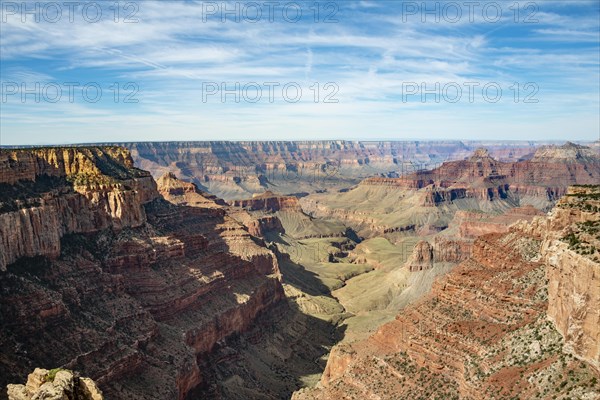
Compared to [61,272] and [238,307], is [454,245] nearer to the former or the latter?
[238,307]

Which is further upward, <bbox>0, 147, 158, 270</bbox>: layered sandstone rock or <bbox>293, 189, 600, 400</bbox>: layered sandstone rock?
<bbox>0, 147, 158, 270</bbox>: layered sandstone rock

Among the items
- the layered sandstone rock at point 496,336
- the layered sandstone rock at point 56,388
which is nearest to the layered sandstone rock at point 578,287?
the layered sandstone rock at point 496,336

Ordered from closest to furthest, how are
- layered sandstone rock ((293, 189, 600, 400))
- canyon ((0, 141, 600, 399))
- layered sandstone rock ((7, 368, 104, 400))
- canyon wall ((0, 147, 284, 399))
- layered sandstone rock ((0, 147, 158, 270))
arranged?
layered sandstone rock ((7, 368, 104, 400)) < layered sandstone rock ((293, 189, 600, 400)) < canyon ((0, 141, 600, 399)) < canyon wall ((0, 147, 284, 399)) < layered sandstone rock ((0, 147, 158, 270))

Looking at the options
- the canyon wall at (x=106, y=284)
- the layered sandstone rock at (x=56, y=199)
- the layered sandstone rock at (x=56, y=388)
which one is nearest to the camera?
the layered sandstone rock at (x=56, y=388)

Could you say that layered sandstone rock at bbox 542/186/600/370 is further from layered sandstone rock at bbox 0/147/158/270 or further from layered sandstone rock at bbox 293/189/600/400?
layered sandstone rock at bbox 0/147/158/270

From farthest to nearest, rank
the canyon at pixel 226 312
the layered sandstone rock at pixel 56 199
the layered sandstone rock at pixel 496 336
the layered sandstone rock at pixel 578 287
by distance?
the layered sandstone rock at pixel 56 199 < the canyon at pixel 226 312 < the layered sandstone rock at pixel 496 336 < the layered sandstone rock at pixel 578 287

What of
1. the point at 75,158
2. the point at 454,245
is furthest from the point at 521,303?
the point at 454,245

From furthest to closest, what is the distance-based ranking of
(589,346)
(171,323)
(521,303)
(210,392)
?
(171,323), (210,392), (521,303), (589,346)

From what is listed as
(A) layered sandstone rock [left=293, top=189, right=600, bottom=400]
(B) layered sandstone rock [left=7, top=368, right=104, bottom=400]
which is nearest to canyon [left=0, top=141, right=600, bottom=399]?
(A) layered sandstone rock [left=293, top=189, right=600, bottom=400]

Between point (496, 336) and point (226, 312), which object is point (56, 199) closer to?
point (226, 312)

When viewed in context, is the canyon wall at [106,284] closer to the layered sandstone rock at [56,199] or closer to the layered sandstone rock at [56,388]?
the layered sandstone rock at [56,199]

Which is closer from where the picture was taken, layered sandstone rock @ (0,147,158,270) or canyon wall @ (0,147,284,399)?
canyon wall @ (0,147,284,399)
